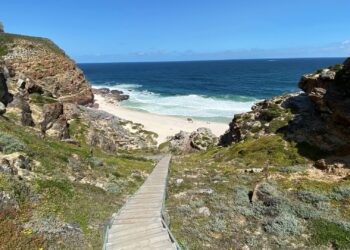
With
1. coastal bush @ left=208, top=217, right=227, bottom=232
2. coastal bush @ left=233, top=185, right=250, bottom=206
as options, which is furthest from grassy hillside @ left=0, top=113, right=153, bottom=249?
A: coastal bush @ left=233, top=185, right=250, bottom=206

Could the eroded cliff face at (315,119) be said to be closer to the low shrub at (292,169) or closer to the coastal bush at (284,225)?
the low shrub at (292,169)

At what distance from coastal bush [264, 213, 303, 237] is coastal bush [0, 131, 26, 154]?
1618 centimetres

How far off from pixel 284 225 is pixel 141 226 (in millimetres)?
7663

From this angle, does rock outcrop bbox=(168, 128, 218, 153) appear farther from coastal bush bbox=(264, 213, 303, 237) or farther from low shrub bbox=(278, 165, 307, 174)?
coastal bush bbox=(264, 213, 303, 237)

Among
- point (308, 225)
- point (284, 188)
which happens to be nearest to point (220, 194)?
point (284, 188)

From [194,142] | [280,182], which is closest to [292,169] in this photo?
[280,182]

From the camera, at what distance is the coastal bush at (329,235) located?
16031 mm

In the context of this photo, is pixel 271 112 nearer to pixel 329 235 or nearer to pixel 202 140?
pixel 202 140

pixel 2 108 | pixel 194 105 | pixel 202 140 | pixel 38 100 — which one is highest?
pixel 2 108

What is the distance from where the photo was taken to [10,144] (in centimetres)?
2172

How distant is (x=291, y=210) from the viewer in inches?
756

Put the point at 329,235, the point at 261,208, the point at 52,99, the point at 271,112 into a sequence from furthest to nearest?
the point at 52,99 < the point at 271,112 < the point at 261,208 < the point at 329,235

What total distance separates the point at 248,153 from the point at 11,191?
2280cm

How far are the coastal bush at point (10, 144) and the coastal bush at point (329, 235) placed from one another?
1836 cm
